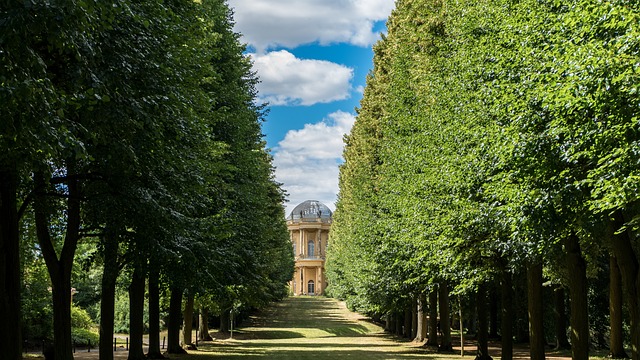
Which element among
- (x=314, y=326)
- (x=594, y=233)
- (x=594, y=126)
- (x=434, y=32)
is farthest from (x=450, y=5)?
(x=314, y=326)

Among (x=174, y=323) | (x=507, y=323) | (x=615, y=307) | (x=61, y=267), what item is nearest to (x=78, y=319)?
(x=174, y=323)

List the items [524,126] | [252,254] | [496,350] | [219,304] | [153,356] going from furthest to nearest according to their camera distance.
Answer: [219,304]
[496,350]
[252,254]
[153,356]
[524,126]

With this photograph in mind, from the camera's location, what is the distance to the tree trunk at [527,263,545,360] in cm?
1833

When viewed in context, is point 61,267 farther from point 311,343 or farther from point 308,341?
point 308,341

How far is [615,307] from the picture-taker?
71.7ft

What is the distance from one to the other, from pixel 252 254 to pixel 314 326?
1177 inches

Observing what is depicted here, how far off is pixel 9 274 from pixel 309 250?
124 meters

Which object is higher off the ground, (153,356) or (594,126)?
(594,126)

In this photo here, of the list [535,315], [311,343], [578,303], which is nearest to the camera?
[578,303]

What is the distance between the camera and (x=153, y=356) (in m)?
24.5

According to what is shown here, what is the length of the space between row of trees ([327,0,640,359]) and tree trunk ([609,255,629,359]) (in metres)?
0.05

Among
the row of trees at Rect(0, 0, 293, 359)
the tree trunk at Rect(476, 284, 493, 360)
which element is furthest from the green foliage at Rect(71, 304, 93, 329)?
the tree trunk at Rect(476, 284, 493, 360)

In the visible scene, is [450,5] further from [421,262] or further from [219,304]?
[219,304]

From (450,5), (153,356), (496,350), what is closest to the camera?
(450,5)
